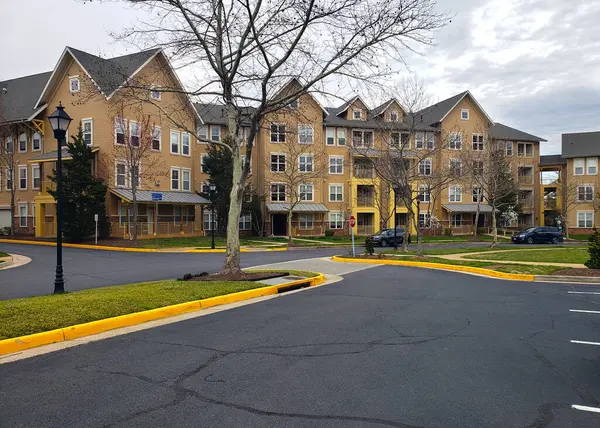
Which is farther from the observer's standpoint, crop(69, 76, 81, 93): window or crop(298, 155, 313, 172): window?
crop(298, 155, 313, 172): window

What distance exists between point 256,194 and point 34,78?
23168mm

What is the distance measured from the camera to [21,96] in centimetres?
4106

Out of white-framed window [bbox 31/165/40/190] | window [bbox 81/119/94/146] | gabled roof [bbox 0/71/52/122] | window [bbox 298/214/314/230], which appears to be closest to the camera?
window [bbox 81/119/94/146]

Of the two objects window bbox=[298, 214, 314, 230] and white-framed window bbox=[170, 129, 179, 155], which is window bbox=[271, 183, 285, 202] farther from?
white-framed window bbox=[170, 129, 179, 155]

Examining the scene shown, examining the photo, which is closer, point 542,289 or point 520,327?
point 520,327

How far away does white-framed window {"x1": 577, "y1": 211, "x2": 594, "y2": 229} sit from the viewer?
175 ft

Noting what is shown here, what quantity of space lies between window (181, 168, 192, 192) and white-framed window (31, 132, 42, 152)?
11999 millimetres

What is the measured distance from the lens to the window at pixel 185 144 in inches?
1570

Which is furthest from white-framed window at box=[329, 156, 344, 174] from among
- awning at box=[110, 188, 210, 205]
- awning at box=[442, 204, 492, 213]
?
awning at box=[110, 188, 210, 205]

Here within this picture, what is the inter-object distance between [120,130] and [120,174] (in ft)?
10.6

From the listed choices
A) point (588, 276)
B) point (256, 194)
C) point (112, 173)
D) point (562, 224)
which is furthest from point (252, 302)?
point (562, 224)

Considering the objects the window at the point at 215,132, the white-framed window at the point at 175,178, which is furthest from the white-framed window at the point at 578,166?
the white-framed window at the point at 175,178

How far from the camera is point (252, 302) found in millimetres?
11188

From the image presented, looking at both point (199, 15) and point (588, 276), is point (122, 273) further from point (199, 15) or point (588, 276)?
point (588, 276)
